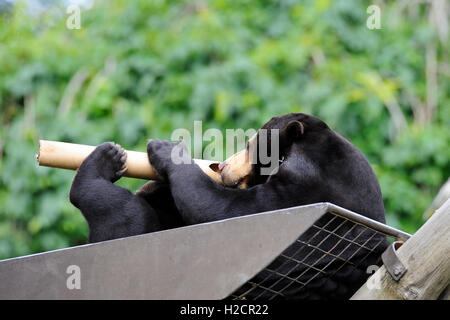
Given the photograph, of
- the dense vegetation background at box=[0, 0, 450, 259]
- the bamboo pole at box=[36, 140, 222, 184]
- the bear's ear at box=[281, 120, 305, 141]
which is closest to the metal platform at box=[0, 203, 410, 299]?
the bamboo pole at box=[36, 140, 222, 184]

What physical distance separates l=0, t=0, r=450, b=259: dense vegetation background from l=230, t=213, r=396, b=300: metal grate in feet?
13.1

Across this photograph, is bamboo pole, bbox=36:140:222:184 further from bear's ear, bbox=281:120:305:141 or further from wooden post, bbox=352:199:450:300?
wooden post, bbox=352:199:450:300

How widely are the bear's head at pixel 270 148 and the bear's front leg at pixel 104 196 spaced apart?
430mm

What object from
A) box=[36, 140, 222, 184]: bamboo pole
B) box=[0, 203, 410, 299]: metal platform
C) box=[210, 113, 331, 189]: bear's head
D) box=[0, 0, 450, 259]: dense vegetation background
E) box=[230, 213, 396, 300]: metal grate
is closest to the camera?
box=[0, 203, 410, 299]: metal platform

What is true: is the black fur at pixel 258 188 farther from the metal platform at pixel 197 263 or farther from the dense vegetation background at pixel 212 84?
the dense vegetation background at pixel 212 84

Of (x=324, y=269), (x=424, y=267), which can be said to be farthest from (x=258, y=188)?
(x=424, y=267)

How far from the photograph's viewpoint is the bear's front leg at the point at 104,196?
2719 millimetres

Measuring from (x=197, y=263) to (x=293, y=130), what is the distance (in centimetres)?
109

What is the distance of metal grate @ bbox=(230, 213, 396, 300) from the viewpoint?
2178 millimetres

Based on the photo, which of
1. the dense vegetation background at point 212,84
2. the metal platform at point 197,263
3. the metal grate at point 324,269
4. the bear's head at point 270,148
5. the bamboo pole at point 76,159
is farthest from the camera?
the dense vegetation background at point 212,84

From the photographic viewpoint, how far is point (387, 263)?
6.12 feet

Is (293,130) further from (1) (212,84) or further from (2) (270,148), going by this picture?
(1) (212,84)

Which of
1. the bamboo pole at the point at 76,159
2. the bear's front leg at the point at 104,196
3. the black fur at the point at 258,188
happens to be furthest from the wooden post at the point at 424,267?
the bear's front leg at the point at 104,196

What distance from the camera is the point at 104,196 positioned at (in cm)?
272
